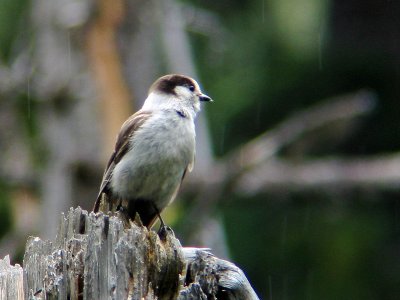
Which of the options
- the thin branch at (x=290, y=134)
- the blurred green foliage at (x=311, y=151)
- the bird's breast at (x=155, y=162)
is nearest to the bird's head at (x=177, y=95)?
the bird's breast at (x=155, y=162)

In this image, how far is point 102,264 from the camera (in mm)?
3912

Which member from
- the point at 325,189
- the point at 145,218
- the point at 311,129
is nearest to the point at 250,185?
the point at 325,189

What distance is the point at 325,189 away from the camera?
1126cm

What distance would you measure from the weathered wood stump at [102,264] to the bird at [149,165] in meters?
2.41

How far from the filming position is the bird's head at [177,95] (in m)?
7.27

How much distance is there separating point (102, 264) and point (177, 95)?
11.6ft

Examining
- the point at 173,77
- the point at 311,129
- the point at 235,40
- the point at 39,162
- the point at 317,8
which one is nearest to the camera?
the point at 173,77

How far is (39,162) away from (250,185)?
2290 millimetres

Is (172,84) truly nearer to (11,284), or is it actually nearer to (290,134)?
(290,134)

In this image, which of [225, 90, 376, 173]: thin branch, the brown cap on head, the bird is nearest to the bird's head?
the brown cap on head

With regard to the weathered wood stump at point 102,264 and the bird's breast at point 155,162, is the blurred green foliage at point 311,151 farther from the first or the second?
the weathered wood stump at point 102,264

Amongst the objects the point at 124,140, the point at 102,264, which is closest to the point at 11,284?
the point at 102,264

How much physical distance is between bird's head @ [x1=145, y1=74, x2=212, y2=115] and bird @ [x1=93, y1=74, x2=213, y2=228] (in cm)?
25

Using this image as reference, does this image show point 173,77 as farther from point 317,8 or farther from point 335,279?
point 335,279
